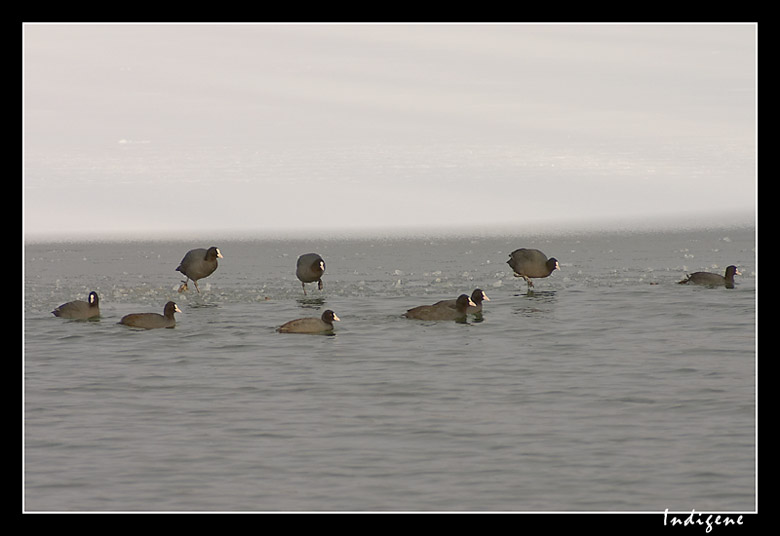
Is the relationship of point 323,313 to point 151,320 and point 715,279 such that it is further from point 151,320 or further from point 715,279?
point 715,279

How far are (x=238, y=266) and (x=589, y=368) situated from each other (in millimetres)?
39351

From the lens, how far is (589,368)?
19.7 m

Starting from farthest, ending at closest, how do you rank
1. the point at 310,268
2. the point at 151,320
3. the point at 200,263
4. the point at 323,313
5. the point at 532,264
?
1. the point at 200,263
2. the point at 532,264
3. the point at 310,268
4. the point at 151,320
5. the point at 323,313

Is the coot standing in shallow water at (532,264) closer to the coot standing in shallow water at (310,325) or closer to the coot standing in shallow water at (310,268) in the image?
the coot standing in shallow water at (310,268)

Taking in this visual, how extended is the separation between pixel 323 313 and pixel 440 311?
323 cm

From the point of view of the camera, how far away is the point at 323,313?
25.4m

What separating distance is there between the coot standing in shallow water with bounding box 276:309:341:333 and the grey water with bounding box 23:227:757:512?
26.0 inches

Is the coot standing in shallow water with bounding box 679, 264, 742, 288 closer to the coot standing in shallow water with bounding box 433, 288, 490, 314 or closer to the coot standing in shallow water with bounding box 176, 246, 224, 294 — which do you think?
the coot standing in shallow water with bounding box 433, 288, 490, 314

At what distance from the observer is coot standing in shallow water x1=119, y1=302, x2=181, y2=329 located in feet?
85.7

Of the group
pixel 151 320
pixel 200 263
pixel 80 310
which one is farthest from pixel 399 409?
pixel 200 263

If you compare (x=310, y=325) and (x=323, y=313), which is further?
(x=323, y=313)

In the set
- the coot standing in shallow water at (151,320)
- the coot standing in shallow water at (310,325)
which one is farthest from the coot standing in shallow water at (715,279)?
the coot standing in shallow water at (151,320)

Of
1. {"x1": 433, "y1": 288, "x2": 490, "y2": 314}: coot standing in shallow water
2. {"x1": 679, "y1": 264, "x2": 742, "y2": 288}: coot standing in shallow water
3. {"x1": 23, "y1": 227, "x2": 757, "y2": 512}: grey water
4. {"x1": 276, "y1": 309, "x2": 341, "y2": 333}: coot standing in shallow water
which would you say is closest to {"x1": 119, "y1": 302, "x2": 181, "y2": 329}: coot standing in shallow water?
{"x1": 23, "y1": 227, "x2": 757, "y2": 512}: grey water
